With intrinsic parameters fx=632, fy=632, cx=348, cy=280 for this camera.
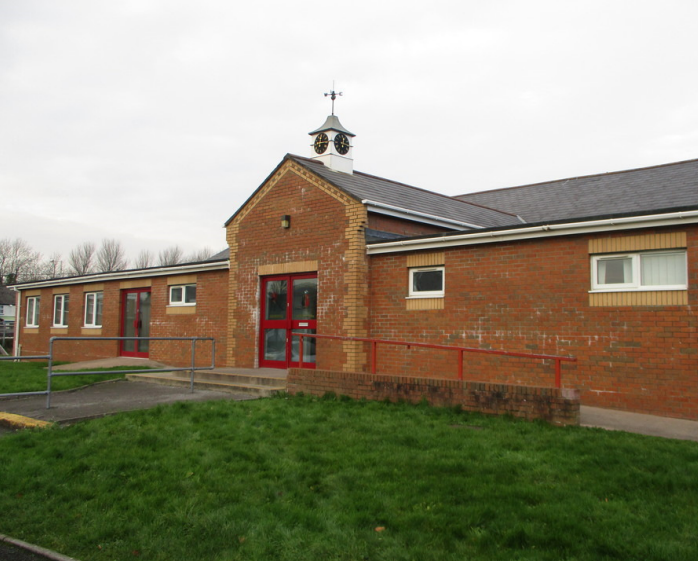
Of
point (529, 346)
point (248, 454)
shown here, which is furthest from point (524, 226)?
point (248, 454)

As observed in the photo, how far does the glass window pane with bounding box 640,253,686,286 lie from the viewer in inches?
357

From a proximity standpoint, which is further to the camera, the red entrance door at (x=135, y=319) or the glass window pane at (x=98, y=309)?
the glass window pane at (x=98, y=309)

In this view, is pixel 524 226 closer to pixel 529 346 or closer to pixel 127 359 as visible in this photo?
pixel 529 346

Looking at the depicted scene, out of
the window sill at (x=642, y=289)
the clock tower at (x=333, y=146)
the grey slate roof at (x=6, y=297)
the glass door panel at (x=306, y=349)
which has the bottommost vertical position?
the glass door panel at (x=306, y=349)

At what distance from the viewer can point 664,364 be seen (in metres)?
9.03

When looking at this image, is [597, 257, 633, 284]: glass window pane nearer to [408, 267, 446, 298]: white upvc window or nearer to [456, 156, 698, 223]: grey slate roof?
[408, 267, 446, 298]: white upvc window

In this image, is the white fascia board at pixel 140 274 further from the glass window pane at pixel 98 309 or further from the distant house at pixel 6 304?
the distant house at pixel 6 304

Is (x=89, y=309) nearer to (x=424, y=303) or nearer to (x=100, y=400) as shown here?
(x=100, y=400)

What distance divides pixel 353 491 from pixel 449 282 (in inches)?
258

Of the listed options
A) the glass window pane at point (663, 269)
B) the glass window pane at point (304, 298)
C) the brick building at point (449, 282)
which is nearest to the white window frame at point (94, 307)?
the brick building at point (449, 282)

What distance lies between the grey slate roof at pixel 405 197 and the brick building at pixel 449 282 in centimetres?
8

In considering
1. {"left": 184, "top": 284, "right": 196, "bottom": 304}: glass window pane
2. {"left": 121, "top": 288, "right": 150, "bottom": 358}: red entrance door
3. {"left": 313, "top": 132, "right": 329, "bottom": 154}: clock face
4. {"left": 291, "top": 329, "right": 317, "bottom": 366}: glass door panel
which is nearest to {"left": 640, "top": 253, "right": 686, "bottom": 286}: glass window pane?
{"left": 291, "top": 329, "right": 317, "bottom": 366}: glass door panel

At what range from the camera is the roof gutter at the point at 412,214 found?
13.1 m

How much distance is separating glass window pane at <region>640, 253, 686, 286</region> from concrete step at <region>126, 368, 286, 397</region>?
6.22 meters
